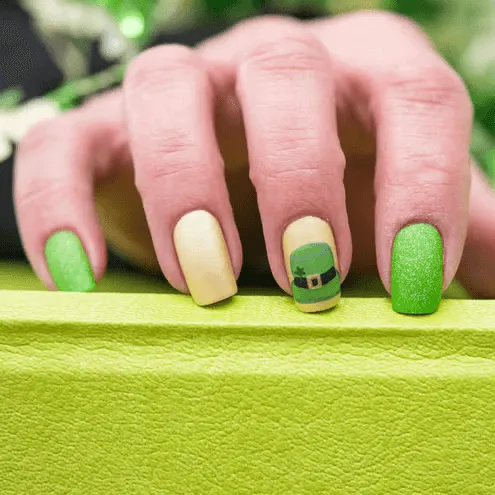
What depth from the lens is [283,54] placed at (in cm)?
30

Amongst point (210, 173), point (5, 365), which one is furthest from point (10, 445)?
point (210, 173)

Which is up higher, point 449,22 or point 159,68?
point 159,68

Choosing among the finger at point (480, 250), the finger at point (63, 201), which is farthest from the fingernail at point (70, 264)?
the finger at point (480, 250)

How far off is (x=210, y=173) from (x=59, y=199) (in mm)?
93

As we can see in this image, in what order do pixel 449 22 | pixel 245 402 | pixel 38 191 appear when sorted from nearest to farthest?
pixel 245 402, pixel 38 191, pixel 449 22

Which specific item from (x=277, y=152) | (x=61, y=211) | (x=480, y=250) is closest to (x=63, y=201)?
(x=61, y=211)

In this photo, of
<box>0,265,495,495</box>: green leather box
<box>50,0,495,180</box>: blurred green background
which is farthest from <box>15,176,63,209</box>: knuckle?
<box>50,0,495,180</box>: blurred green background

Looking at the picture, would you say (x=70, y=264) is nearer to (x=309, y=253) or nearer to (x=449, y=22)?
(x=309, y=253)

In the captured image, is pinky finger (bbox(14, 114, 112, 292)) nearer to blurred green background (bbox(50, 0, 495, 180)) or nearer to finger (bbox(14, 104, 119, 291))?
finger (bbox(14, 104, 119, 291))

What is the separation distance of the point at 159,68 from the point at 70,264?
11 cm

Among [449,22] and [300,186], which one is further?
[449,22]

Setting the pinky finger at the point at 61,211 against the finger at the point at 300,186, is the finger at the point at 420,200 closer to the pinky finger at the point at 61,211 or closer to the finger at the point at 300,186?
the finger at the point at 300,186

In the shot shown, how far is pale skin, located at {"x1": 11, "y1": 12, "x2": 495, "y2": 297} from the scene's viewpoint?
10.7 inches

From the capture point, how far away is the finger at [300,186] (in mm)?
268
